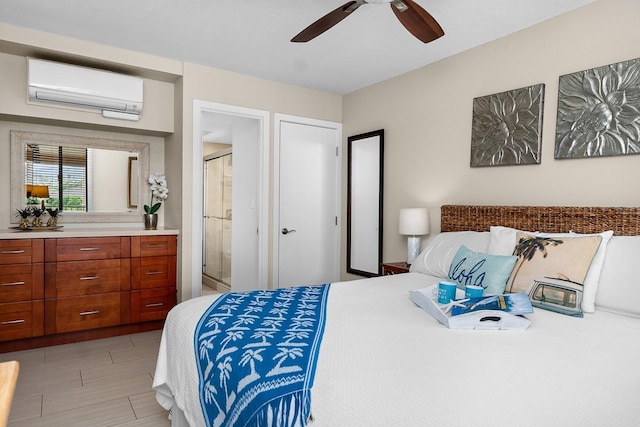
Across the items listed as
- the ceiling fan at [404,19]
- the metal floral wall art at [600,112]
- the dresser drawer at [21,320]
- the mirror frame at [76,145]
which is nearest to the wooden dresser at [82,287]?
the dresser drawer at [21,320]

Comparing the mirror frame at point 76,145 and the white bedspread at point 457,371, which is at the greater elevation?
the mirror frame at point 76,145

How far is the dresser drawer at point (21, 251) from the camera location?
3.05 metres

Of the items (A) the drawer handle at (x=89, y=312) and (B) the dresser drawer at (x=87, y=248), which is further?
(A) the drawer handle at (x=89, y=312)

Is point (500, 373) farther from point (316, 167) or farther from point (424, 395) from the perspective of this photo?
point (316, 167)

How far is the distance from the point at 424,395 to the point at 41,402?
2.42 metres

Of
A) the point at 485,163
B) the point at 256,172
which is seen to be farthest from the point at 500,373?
the point at 256,172

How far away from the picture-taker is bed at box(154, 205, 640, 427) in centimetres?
101

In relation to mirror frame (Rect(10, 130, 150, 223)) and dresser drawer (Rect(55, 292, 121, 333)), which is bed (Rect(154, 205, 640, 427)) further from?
mirror frame (Rect(10, 130, 150, 223))

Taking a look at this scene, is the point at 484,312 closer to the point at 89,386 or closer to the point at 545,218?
the point at 545,218

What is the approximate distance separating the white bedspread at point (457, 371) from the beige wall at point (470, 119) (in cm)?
100

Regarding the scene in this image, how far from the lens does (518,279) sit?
216cm

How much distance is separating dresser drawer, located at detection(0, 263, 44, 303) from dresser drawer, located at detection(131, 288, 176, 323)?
71 cm

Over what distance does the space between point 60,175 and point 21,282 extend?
3.47 feet

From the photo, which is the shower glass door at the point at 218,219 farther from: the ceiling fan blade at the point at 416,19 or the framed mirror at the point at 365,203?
the ceiling fan blade at the point at 416,19
